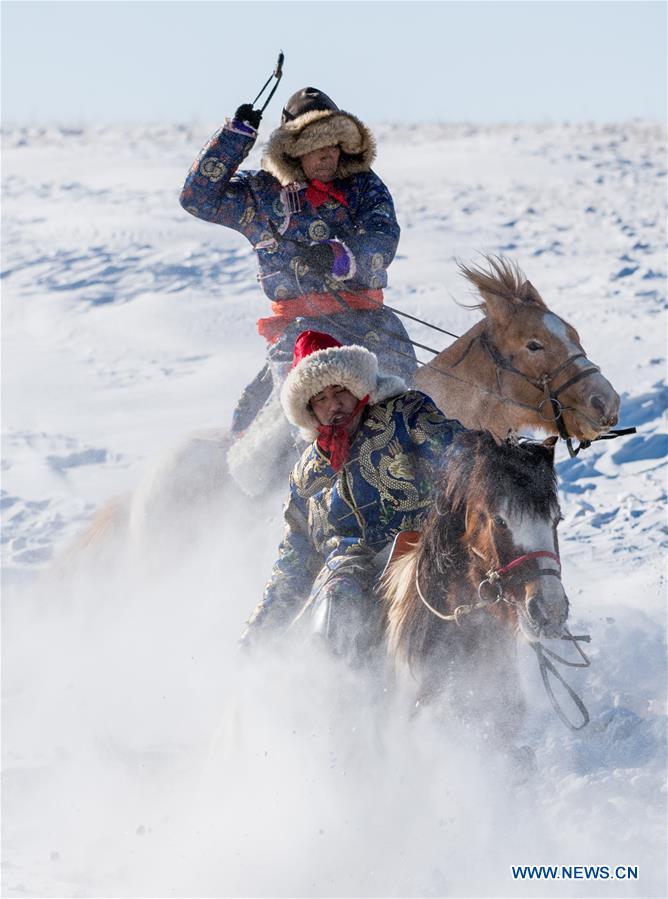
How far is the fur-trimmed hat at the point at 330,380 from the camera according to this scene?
4.74 metres

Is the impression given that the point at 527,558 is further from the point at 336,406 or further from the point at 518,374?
the point at 518,374

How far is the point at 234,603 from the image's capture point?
23.4ft

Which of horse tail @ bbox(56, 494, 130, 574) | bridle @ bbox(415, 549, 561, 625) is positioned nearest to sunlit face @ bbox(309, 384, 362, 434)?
bridle @ bbox(415, 549, 561, 625)

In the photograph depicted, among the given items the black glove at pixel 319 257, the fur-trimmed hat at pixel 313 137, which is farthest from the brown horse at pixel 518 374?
the fur-trimmed hat at pixel 313 137

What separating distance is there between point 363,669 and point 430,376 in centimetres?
211

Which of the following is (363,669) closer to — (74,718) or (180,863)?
(180,863)

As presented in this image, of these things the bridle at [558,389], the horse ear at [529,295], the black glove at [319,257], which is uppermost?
the black glove at [319,257]

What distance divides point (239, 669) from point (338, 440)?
1.02 m

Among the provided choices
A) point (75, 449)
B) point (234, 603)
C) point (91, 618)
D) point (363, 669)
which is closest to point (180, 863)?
point (363, 669)

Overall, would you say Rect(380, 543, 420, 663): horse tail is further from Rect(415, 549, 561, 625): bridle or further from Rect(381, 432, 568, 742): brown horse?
Rect(415, 549, 561, 625): bridle

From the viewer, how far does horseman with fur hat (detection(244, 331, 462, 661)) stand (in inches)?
185

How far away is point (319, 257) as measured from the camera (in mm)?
6258

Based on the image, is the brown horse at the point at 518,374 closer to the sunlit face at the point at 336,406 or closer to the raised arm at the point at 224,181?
the raised arm at the point at 224,181

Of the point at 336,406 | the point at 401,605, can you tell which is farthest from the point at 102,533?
Result: the point at 401,605
